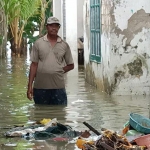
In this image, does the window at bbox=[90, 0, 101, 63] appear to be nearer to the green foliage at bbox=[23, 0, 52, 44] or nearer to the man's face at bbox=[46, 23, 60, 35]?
the man's face at bbox=[46, 23, 60, 35]

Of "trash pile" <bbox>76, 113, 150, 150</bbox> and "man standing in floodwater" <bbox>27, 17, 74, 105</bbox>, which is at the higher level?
"man standing in floodwater" <bbox>27, 17, 74, 105</bbox>

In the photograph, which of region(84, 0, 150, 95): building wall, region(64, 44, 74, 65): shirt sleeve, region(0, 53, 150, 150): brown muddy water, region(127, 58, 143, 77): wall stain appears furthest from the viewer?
region(127, 58, 143, 77): wall stain

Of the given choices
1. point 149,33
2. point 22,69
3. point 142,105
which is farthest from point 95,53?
point 22,69

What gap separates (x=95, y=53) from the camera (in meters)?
16.2

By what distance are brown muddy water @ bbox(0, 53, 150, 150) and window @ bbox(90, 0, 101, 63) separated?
31.9 inches

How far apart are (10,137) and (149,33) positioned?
6046 mm

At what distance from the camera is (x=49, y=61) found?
11375 millimetres

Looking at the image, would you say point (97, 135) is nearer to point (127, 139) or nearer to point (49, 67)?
point (127, 139)

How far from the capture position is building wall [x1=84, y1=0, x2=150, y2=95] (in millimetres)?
14078

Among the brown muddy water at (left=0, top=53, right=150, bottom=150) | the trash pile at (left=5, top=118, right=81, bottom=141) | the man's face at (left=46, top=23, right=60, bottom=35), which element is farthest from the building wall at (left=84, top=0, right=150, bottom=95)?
the trash pile at (left=5, top=118, right=81, bottom=141)

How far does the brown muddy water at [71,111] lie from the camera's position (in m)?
8.76

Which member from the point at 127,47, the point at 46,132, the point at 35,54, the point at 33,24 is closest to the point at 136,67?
the point at 127,47

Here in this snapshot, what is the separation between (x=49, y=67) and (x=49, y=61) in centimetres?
10

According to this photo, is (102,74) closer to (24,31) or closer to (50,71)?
(50,71)
